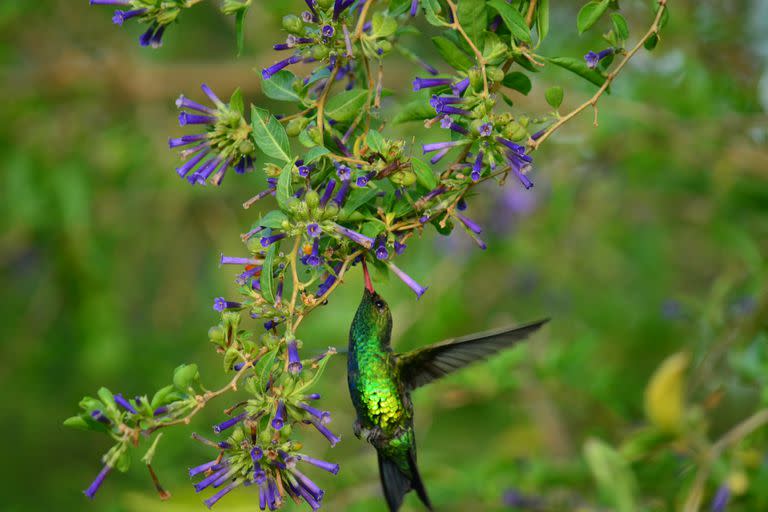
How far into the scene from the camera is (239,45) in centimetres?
173

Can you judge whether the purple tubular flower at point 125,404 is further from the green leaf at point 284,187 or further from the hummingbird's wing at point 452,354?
the hummingbird's wing at point 452,354

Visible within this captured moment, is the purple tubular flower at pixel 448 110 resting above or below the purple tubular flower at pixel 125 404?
above

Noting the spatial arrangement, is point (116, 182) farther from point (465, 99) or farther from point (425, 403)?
point (465, 99)

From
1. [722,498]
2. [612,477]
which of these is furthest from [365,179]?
[722,498]

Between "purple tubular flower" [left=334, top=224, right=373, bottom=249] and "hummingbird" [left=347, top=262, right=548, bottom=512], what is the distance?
208mm

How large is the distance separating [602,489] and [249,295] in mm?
1513

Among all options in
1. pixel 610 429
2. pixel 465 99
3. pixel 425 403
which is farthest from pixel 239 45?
pixel 610 429

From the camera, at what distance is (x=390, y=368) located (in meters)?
2.01

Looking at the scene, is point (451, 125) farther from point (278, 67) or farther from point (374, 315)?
point (374, 315)

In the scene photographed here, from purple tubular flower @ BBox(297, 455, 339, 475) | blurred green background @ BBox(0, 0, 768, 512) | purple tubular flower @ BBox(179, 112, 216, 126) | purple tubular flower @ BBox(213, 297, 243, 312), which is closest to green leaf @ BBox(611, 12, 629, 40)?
purple tubular flower @ BBox(179, 112, 216, 126)

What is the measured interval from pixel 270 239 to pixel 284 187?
0.11 metres

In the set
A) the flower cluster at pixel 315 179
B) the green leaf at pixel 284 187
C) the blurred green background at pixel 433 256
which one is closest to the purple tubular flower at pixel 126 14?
the flower cluster at pixel 315 179

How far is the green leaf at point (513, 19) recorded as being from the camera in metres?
1.67

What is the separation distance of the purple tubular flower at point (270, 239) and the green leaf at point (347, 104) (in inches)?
10.5
